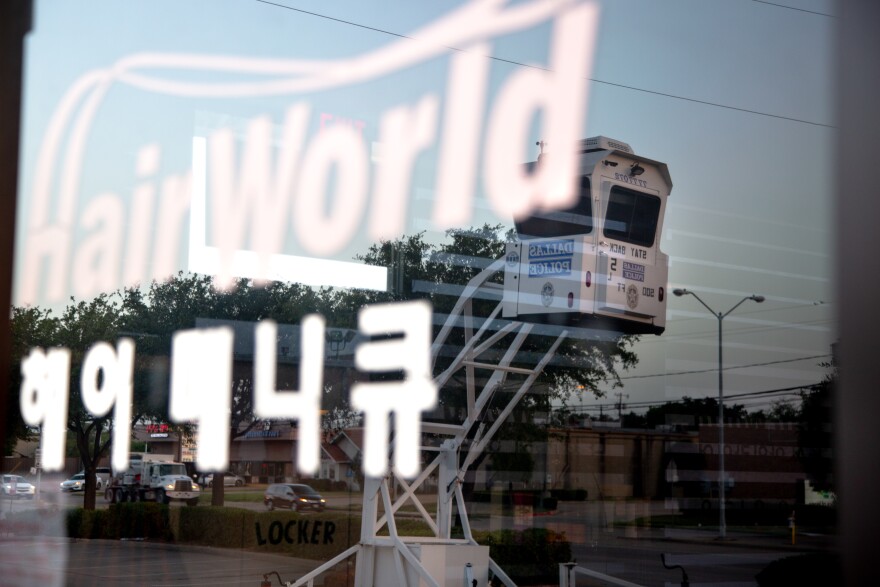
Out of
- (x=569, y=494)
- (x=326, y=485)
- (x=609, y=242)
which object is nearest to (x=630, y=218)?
(x=609, y=242)

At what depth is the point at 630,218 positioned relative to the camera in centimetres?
395

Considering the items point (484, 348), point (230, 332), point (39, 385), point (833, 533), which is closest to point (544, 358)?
point (484, 348)

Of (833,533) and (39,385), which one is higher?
(39,385)

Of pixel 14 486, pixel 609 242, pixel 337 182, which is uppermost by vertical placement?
pixel 337 182

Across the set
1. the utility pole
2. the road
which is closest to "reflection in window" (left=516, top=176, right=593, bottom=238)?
the utility pole

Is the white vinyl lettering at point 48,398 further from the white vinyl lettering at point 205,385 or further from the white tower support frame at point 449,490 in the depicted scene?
the white tower support frame at point 449,490

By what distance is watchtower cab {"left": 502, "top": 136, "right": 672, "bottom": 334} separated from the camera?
3.66 m

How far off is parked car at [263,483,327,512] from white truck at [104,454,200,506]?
0.54m

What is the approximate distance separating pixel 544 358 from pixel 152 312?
2425 millimetres

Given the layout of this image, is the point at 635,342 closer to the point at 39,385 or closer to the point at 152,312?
the point at 152,312

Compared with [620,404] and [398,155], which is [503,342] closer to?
[620,404]

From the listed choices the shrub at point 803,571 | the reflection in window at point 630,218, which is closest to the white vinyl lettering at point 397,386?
the reflection in window at point 630,218

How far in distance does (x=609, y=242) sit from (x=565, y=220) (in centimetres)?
21

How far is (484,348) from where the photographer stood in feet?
17.5
